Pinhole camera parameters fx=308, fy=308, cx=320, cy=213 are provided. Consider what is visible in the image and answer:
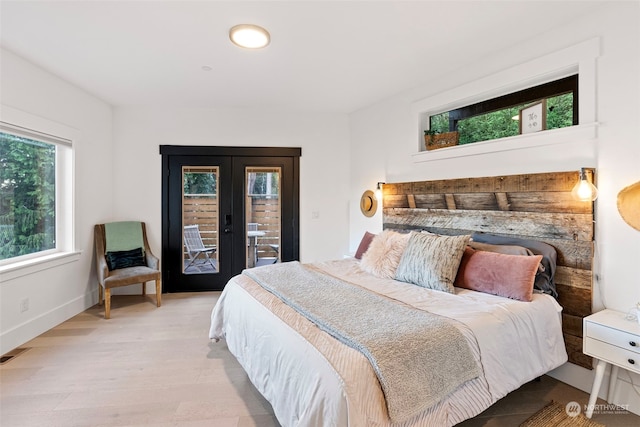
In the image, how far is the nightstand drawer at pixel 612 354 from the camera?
165 centimetres

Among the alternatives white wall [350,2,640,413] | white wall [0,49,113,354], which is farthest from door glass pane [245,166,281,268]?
white wall [350,2,640,413]

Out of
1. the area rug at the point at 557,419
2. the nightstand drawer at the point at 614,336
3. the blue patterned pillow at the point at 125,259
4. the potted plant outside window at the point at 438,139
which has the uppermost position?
the potted plant outside window at the point at 438,139

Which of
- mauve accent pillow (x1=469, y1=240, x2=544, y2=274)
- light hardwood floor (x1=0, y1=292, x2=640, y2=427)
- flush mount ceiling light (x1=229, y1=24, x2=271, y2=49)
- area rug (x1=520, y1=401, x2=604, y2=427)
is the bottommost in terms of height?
area rug (x1=520, y1=401, x2=604, y2=427)

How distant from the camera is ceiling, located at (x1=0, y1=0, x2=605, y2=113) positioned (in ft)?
6.58

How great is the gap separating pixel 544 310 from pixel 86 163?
15.2 feet

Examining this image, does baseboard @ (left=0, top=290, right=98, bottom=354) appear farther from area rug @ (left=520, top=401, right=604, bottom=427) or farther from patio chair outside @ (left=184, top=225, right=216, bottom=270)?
area rug @ (left=520, top=401, right=604, bottom=427)

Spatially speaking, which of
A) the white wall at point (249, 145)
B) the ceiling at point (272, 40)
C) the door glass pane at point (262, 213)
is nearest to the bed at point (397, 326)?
the ceiling at point (272, 40)

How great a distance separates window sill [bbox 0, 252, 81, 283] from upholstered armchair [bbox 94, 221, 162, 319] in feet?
0.98

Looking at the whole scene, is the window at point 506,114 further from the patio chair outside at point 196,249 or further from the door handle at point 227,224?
the patio chair outside at point 196,249

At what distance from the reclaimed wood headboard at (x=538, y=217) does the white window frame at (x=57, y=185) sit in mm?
3788

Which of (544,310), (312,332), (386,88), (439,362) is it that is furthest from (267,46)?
(544,310)

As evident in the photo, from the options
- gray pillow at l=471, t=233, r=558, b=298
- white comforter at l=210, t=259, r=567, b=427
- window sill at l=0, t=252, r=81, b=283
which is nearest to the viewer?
white comforter at l=210, t=259, r=567, b=427

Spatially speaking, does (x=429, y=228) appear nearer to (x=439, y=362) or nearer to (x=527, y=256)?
(x=527, y=256)

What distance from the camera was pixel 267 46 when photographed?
2.48 m
